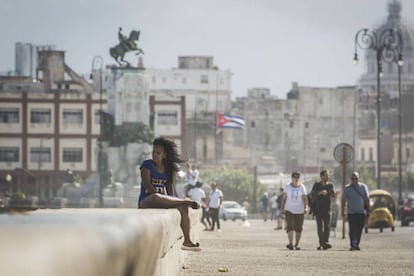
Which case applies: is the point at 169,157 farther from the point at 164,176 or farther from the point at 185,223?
the point at 185,223

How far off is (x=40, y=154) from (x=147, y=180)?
5169 inches

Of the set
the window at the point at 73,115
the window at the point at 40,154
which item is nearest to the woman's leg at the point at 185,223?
the window at the point at 40,154

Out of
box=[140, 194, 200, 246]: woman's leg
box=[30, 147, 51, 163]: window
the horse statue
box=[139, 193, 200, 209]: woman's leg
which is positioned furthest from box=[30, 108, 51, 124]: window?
box=[139, 193, 200, 209]: woman's leg

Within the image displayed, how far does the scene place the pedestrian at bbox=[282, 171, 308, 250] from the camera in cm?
2678

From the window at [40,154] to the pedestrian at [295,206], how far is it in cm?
11761

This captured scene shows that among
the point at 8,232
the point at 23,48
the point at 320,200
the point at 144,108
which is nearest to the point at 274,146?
the point at 23,48

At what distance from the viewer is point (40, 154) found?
Answer: 144000 millimetres

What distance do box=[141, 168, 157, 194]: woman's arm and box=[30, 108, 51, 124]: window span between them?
437 feet

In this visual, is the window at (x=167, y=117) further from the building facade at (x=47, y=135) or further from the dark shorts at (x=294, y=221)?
the dark shorts at (x=294, y=221)

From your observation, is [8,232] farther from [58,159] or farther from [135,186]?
[58,159]

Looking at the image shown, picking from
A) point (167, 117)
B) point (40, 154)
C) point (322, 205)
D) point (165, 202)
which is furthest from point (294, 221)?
point (167, 117)

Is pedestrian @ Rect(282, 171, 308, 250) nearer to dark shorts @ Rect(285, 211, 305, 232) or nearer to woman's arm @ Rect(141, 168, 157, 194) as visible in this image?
dark shorts @ Rect(285, 211, 305, 232)

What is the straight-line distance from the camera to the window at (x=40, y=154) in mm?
143875

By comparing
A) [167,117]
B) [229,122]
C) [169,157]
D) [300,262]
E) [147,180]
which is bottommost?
[300,262]
